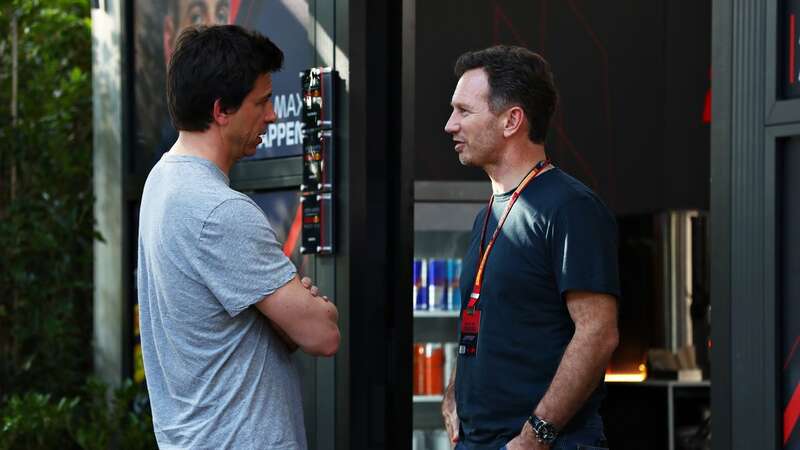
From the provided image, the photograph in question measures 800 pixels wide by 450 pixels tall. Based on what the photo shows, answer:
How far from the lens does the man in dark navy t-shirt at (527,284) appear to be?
2830mm

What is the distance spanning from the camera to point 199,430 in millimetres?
2652

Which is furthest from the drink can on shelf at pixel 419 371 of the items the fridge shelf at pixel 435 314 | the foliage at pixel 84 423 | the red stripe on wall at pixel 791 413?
the red stripe on wall at pixel 791 413

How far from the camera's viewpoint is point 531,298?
9.54 ft

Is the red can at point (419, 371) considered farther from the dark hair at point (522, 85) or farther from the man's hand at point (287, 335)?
the man's hand at point (287, 335)

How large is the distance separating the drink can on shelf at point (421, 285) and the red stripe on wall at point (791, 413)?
4163 millimetres

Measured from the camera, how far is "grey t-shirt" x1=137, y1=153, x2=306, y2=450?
2.60 meters

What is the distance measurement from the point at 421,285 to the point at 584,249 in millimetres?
4150

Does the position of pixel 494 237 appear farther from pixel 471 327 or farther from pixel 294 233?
pixel 294 233

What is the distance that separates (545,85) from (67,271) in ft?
15.9

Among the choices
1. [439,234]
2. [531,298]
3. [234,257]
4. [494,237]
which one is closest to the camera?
[234,257]

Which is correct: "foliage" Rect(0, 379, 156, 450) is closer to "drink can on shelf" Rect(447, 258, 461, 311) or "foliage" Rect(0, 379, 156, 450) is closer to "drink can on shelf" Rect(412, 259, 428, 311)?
"drink can on shelf" Rect(412, 259, 428, 311)

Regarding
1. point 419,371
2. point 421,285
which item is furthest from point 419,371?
point 421,285

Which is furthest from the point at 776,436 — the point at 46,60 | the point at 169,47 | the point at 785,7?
the point at 46,60

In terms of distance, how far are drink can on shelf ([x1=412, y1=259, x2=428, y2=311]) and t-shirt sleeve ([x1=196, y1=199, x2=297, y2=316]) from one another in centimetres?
433
